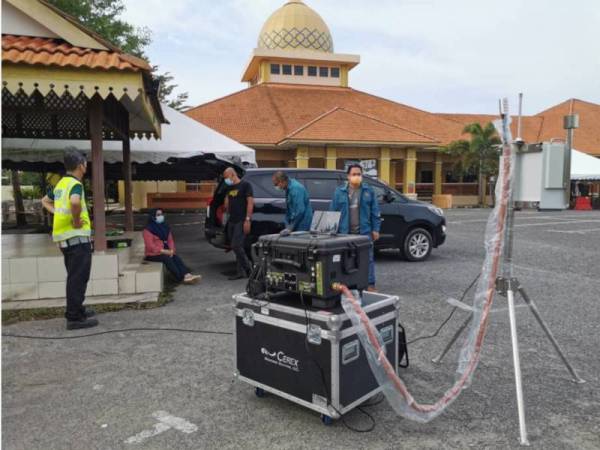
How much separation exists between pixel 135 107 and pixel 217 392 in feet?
21.9

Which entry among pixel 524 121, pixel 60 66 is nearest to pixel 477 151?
pixel 524 121

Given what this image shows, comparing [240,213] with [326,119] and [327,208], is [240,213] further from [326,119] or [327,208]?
[326,119]

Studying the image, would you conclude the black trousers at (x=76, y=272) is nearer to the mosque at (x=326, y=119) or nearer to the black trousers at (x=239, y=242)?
Result: the black trousers at (x=239, y=242)

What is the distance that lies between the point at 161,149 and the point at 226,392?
29.7ft

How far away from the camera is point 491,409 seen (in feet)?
11.3

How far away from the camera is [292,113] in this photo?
30359 mm

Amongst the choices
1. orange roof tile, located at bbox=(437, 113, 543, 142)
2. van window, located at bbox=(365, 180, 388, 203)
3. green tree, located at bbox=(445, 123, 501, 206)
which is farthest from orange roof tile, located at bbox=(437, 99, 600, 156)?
van window, located at bbox=(365, 180, 388, 203)

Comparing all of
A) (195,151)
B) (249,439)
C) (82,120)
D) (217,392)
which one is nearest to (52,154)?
(82,120)

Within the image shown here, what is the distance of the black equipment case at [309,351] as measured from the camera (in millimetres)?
3088

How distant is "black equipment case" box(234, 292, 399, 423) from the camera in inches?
122

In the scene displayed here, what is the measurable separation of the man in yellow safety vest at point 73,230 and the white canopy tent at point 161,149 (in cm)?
616

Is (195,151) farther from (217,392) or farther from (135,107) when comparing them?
(217,392)

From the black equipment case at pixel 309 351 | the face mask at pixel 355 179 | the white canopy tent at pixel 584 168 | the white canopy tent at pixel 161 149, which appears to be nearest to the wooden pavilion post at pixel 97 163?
the face mask at pixel 355 179

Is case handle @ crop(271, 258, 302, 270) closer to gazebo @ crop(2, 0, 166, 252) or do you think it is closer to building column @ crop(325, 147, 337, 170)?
gazebo @ crop(2, 0, 166, 252)
